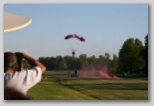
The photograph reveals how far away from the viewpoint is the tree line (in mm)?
3236

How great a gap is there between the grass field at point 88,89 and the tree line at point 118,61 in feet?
0.32

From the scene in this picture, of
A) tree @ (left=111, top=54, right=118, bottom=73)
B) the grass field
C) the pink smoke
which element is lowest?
→ the grass field

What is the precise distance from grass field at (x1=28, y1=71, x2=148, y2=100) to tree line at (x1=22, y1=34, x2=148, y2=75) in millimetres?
99

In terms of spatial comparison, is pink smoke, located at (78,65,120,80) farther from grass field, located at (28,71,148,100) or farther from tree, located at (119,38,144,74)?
tree, located at (119,38,144,74)

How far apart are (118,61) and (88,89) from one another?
0.48 metres

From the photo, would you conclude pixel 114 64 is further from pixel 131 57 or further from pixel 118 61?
pixel 131 57

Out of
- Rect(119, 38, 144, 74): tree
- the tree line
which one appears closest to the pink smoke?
the tree line

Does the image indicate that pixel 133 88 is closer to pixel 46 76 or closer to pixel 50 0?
pixel 46 76

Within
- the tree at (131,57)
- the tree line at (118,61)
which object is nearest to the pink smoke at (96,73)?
the tree line at (118,61)

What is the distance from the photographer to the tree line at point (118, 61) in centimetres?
324

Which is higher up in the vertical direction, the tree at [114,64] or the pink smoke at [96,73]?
the tree at [114,64]

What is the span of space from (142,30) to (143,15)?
6.7 inches

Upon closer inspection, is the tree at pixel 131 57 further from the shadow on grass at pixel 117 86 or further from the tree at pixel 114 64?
the shadow on grass at pixel 117 86

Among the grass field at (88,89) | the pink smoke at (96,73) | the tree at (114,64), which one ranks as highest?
the tree at (114,64)
